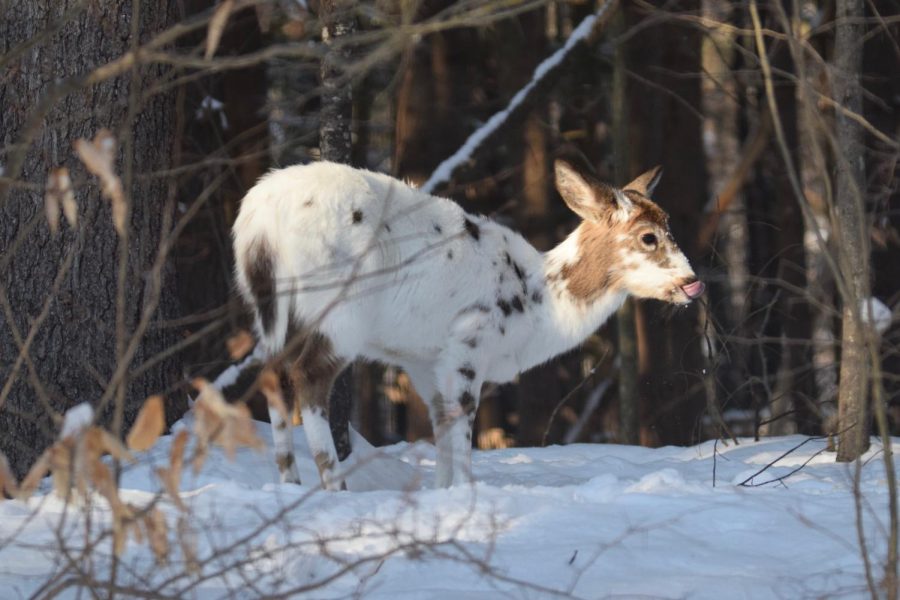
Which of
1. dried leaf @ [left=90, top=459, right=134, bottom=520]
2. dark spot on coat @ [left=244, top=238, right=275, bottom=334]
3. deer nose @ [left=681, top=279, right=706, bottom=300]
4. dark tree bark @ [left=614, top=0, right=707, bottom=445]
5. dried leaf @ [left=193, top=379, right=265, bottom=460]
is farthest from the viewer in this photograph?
dark tree bark @ [left=614, top=0, right=707, bottom=445]

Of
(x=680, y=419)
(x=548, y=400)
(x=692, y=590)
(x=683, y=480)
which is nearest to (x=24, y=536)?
(x=692, y=590)

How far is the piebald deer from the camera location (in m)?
7.16

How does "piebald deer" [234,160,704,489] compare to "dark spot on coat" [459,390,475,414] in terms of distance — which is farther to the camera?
"dark spot on coat" [459,390,475,414]

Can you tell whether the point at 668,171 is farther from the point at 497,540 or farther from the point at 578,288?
the point at 497,540

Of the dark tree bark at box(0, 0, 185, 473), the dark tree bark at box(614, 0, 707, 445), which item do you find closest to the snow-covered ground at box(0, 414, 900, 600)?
the dark tree bark at box(0, 0, 185, 473)

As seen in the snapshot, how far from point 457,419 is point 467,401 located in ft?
0.83

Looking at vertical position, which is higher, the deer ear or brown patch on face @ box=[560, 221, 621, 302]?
the deer ear

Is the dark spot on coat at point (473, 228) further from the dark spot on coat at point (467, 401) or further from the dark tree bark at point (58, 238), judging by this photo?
the dark tree bark at point (58, 238)

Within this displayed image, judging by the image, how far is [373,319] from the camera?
7.45 m

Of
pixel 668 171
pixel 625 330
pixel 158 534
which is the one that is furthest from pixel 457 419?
pixel 668 171

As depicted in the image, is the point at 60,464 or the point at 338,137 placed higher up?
the point at 338,137

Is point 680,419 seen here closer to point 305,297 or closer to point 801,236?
point 801,236

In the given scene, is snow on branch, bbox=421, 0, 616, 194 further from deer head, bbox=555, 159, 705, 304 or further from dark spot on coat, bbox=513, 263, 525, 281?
dark spot on coat, bbox=513, 263, 525, 281

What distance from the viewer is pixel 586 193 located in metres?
8.48
